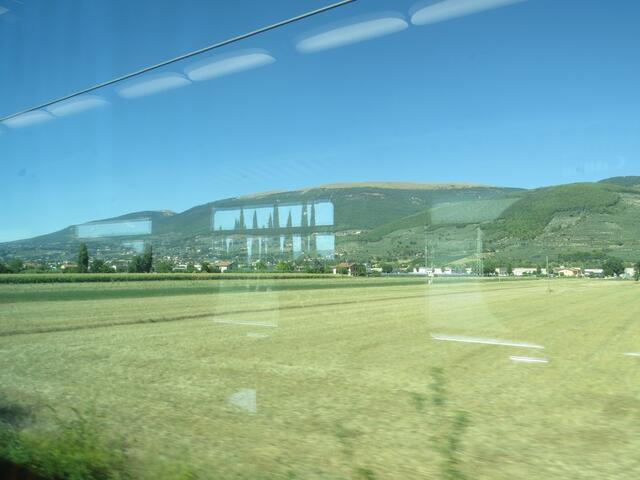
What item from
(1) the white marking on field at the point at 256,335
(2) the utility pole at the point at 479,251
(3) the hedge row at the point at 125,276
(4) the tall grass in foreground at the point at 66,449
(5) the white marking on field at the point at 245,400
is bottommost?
(4) the tall grass in foreground at the point at 66,449

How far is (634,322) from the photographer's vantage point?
689cm

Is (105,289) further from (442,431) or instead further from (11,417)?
(442,431)

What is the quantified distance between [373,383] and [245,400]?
1.34 metres

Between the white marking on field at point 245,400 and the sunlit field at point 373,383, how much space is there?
28 mm

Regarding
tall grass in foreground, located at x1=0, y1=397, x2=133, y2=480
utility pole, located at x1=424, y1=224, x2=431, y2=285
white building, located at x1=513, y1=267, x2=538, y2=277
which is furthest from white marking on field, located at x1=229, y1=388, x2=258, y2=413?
white building, located at x1=513, y1=267, x2=538, y2=277

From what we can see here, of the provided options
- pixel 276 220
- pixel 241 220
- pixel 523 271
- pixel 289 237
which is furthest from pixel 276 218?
pixel 523 271

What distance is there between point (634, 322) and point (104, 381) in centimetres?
651

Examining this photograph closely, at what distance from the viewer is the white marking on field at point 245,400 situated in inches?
213

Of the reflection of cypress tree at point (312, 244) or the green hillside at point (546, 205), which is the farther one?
the reflection of cypress tree at point (312, 244)

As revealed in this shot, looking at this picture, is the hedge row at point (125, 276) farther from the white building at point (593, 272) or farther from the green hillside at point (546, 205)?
the white building at point (593, 272)

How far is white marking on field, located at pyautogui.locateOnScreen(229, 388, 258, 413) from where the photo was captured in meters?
5.41

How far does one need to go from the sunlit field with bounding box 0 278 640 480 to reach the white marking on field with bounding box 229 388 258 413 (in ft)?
0.09

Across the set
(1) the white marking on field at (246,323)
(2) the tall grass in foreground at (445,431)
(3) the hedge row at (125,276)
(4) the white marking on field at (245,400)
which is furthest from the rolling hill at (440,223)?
(4) the white marking on field at (245,400)

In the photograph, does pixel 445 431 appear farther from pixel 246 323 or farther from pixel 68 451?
pixel 246 323
